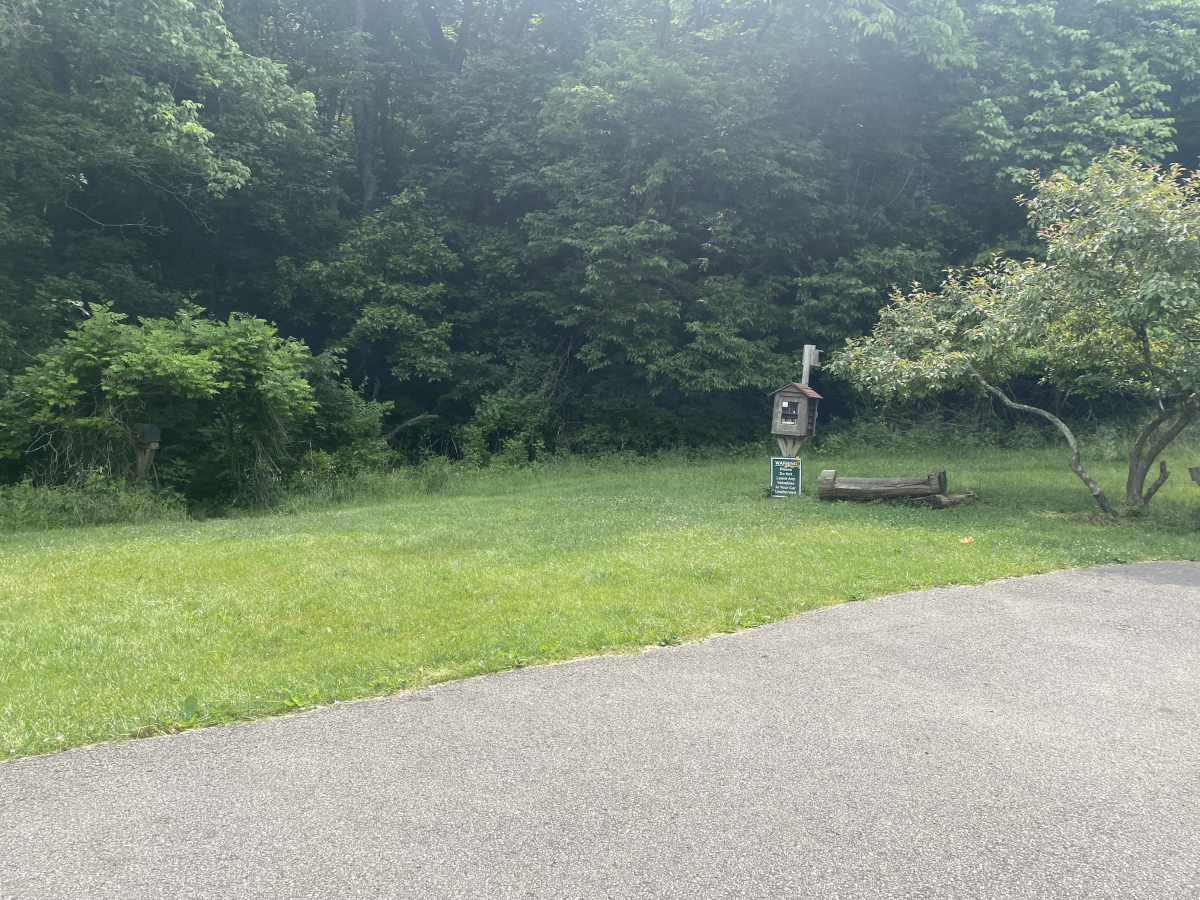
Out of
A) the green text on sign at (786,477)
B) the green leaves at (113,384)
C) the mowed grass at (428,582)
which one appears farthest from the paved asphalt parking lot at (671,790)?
the green leaves at (113,384)

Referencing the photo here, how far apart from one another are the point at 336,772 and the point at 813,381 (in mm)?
22797

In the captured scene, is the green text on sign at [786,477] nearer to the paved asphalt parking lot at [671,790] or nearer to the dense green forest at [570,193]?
the dense green forest at [570,193]

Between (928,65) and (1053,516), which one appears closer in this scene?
(1053,516)

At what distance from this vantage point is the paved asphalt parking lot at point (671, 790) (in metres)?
3.08

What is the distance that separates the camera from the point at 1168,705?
4.68 meters

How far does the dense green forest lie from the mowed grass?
745 cm

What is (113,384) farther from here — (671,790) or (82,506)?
(671,790)

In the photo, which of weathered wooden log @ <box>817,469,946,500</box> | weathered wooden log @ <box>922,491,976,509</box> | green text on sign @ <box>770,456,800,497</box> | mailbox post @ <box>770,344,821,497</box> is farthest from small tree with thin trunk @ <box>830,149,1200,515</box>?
green text on sign @ <box>770,456,800,497</box>

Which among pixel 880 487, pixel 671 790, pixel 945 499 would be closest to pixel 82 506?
pixel 880 487

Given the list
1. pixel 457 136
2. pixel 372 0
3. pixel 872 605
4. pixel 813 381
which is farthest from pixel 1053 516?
pixel 372 0

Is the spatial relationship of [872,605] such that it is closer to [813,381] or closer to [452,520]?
[452,520]

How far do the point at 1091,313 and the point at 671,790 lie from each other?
397 inches

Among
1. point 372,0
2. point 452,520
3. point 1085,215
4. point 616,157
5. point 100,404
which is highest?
point 372,0

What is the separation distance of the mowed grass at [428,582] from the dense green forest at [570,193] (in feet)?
24.4
